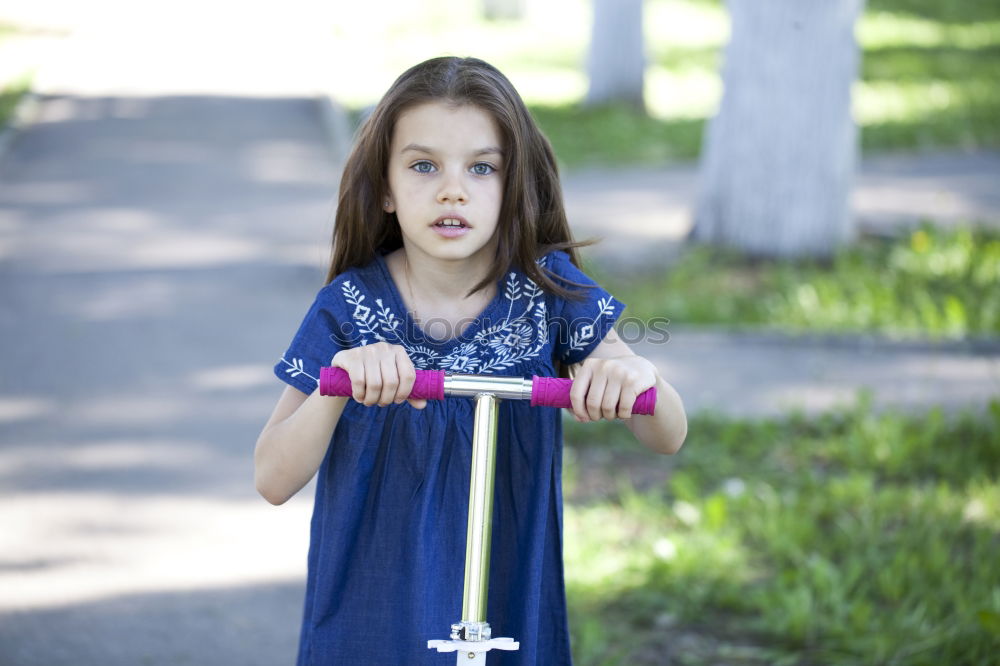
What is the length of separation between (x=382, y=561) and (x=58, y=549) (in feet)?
7.48

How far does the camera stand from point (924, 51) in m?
15.7

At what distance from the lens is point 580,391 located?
6.44 feet

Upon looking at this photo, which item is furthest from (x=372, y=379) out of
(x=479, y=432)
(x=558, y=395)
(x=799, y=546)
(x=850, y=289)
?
(x=850, y=289)

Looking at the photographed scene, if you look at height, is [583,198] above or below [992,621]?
above

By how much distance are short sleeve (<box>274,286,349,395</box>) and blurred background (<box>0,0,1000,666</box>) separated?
138 centimetres

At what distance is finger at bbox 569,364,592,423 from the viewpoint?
1965 millimetres

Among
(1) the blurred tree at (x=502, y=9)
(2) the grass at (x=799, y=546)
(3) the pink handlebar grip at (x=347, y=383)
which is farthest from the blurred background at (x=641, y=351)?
(1) the blurred tree at (x=502, y=9)

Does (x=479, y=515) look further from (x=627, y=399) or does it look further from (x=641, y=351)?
(x=641, y=351)

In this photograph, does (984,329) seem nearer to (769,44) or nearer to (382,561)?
(769,44)

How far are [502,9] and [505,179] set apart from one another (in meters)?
17.7

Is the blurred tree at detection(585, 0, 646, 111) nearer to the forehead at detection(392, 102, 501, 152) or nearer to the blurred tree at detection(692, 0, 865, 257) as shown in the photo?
the blurred tree at detection(692, 0, 865, 257)

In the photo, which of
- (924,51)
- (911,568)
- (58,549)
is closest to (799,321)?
(911,568)

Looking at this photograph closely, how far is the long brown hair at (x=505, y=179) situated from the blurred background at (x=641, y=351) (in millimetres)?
1149

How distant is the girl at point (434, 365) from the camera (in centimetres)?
220
